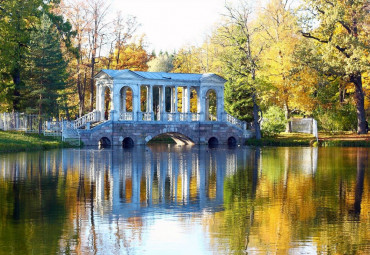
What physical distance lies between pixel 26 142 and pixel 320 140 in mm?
24392

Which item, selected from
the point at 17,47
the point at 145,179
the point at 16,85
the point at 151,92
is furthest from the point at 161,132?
the point at 145,179

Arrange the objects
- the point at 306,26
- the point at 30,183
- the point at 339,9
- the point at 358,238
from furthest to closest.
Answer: the point at 306,26 < the point at 339,9 < the point at 30,183 < the point at 358,238

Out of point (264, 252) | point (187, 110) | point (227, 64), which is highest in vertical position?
point (227, 64)

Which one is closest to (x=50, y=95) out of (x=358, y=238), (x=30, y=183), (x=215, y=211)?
(x=30, y=183)

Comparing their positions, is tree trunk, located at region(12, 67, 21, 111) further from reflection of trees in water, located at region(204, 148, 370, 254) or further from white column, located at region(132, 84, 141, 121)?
reflection of trees in water, located at region(204, 148, 370, 254)

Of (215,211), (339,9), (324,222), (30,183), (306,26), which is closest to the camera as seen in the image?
(324,222)

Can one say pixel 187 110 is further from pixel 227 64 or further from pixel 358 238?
pixel 358 238

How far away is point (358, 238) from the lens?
40.0 feet

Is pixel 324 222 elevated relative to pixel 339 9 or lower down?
lower down

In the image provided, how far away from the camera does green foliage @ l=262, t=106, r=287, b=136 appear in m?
57.3

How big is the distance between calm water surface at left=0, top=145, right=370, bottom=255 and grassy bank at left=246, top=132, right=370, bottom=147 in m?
26.7

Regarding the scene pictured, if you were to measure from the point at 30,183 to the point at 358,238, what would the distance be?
12.3 m

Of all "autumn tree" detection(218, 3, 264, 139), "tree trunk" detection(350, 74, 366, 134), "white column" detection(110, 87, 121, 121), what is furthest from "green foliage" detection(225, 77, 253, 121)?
"white column" detection(110, 87, 121, 121)

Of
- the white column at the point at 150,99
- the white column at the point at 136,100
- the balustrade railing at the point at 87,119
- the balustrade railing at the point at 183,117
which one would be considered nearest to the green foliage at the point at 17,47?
the balustrade railing at the point at 87,119
